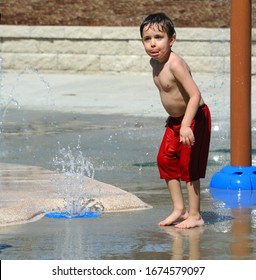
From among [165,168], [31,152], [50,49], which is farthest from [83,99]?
[165,168]

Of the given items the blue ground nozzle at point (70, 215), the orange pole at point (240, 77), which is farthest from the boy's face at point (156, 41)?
the orange pole at point (240, 77)

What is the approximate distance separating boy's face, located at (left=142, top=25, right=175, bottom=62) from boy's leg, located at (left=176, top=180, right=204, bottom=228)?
0.83 m

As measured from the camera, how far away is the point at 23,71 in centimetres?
1820

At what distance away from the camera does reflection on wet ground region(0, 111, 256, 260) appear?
5.80 meters

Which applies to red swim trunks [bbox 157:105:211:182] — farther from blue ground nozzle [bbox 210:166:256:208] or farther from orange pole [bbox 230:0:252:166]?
orange pole [bbox 230:0:252:166]

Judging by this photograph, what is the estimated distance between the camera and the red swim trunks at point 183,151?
6633mm

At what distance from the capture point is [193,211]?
6.61 meters

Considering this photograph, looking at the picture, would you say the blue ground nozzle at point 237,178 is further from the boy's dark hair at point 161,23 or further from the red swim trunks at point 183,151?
the boy's dark hair at point 161,23

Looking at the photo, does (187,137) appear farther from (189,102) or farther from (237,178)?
(237,178)

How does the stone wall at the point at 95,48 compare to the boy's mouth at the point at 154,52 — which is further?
the stone wall at the point at 95,48

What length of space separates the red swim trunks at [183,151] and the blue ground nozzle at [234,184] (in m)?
1.20

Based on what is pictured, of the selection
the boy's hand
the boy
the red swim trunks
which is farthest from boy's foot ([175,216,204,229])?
the boy's hand

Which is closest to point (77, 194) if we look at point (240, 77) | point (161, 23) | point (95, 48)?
point (161, 23)

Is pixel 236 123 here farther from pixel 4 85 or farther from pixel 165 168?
pixel 4 85
